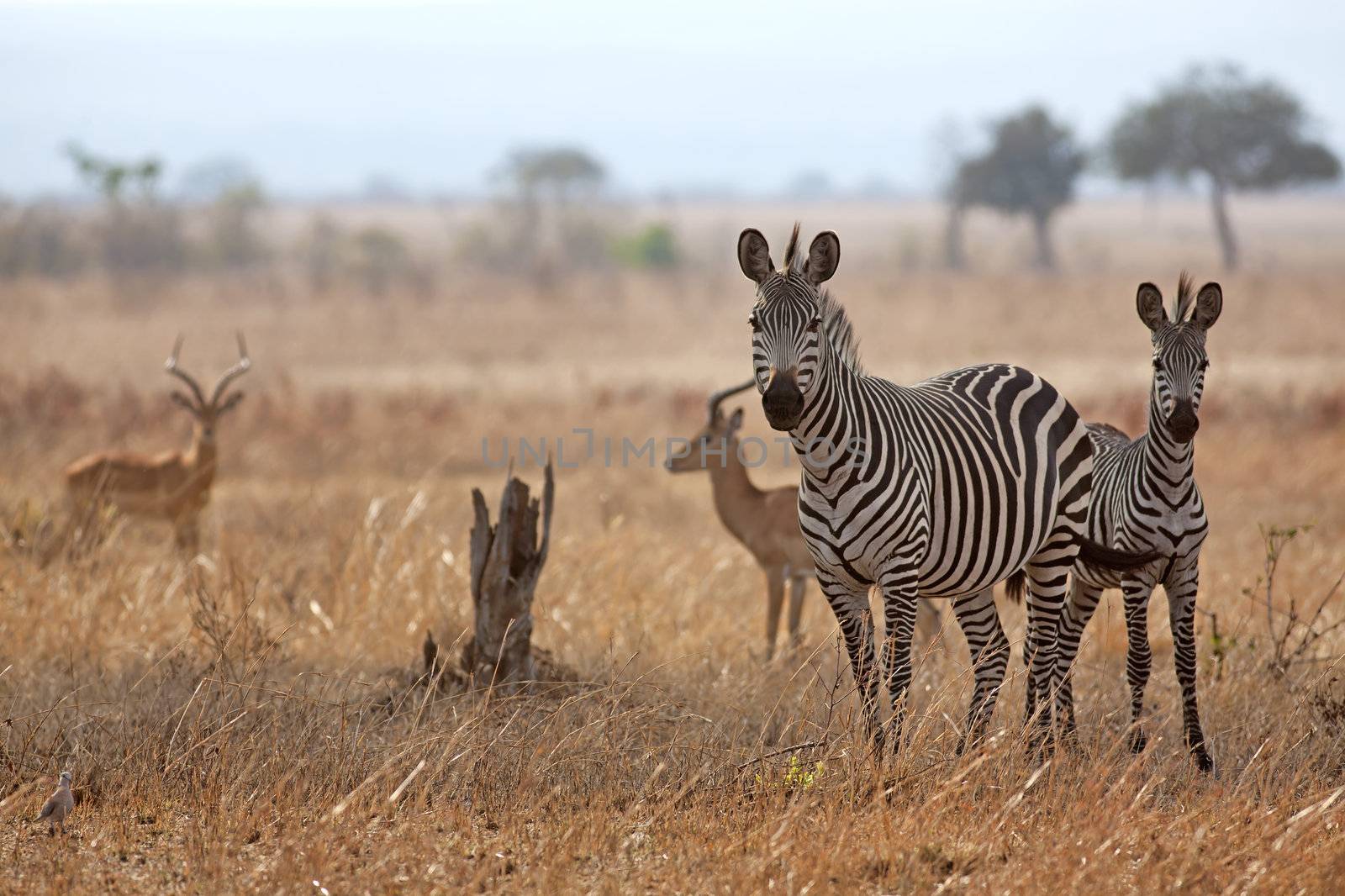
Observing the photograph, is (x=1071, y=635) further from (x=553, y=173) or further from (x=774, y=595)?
(x=553, y=173)

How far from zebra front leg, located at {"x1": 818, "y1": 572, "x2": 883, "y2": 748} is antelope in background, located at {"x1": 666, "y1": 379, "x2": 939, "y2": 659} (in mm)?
2884

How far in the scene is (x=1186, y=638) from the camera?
6250 mm

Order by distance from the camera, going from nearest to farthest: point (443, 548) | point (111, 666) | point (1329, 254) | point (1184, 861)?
point (1184, 861) → point (111, 666) → point (443, 548) → point (1329, 254)

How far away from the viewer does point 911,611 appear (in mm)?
5520

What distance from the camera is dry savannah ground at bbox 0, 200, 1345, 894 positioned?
500cm

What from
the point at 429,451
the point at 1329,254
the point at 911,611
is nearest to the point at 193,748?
the point at 911,611

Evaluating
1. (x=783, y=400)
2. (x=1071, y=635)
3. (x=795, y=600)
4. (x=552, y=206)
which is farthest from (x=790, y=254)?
(x=552, y=206)

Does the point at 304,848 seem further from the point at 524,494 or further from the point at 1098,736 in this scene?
the point at 1098,736

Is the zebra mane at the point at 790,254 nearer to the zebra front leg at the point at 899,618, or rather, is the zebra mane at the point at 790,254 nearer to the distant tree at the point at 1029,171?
the zebra front leg at the point at 899,618

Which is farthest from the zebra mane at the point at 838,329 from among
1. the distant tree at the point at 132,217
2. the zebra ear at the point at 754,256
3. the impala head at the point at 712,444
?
the distant tree at the point at 132,217

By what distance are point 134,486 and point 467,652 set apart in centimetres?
558

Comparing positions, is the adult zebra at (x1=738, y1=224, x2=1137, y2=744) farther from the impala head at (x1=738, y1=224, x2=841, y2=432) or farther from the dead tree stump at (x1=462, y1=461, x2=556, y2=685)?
the dead tree stump at (x1=462, y1=461, x2=556, y2=685)

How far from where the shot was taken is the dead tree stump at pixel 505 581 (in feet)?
23.5

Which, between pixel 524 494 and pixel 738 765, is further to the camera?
pixel 524 494
